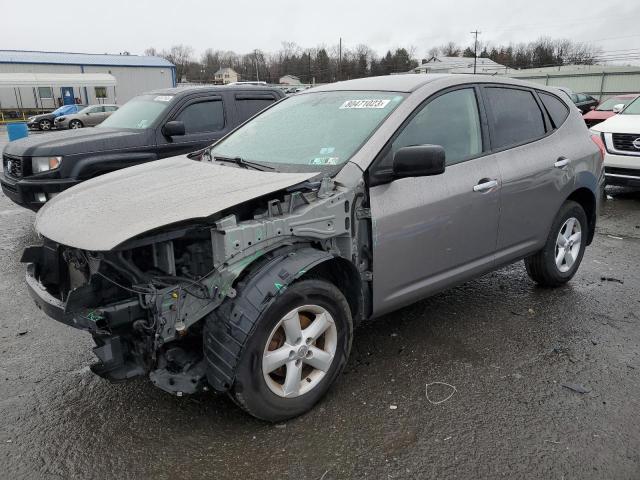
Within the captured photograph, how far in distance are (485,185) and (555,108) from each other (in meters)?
1.44

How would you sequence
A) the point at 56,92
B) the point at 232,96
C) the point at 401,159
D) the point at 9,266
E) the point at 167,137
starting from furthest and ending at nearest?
the point at 56,92, the point at 232,96, the point at 167,137, the point at 9,266, the point at 401,159

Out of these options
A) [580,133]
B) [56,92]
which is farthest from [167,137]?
[56,92]

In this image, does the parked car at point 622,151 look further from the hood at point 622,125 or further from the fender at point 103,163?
the fender at point 103,163

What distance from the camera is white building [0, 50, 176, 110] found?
140ft

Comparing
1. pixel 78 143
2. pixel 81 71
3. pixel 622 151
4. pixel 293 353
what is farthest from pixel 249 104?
pixel 81 71

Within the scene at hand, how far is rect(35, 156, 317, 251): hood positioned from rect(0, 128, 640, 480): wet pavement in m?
1.08

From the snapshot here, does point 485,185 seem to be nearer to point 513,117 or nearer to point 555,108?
point 513,117

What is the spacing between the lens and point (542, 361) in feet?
11.5

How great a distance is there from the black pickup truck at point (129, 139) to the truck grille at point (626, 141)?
5539 millimetres

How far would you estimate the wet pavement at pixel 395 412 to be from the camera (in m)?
2.52

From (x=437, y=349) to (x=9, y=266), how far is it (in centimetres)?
467

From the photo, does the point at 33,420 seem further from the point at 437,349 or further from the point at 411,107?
the point at 411,107

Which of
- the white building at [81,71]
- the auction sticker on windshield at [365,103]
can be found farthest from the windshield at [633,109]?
the white building at [81,71]

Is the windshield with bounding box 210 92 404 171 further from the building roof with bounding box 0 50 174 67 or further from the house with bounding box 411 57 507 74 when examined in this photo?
the house with bounding box 411 57 507 74
